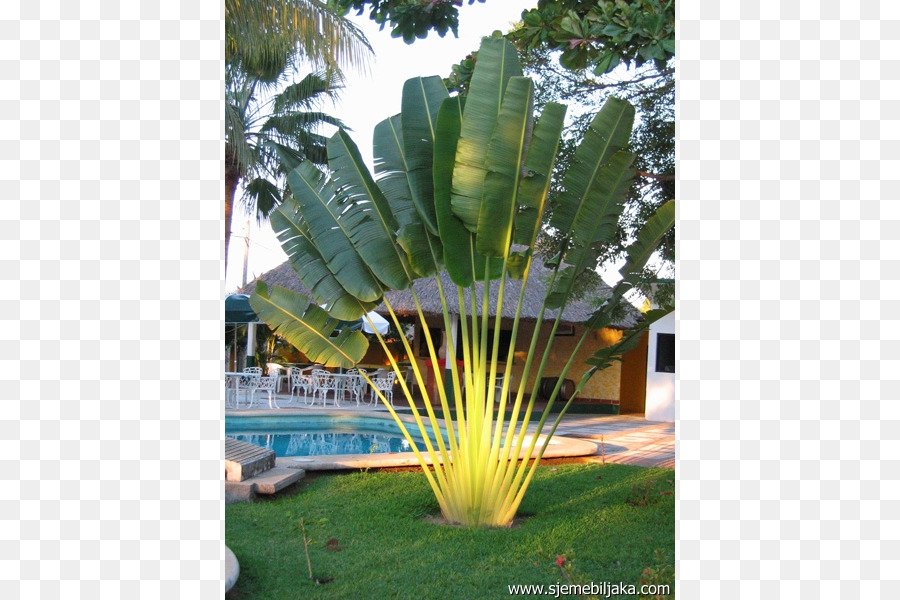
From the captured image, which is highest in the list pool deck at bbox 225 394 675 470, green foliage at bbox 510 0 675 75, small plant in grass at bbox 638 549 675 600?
green foliage at bbox 510 0 675 75

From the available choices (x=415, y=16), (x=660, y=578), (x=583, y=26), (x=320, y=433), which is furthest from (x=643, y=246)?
(x=320, y=433)

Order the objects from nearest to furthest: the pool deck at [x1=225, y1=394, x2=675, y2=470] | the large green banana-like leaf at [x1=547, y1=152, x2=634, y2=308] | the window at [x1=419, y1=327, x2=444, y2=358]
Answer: the large green banana-like leaf at [x1=547, y1=152, x2=634, y2=308]
the pool deck at [x1=225, y1=394, x2=675, y2=470]
the window at [x1=419, y1=327, x2=444, y2=358]

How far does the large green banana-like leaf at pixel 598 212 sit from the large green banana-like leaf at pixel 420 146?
99cm

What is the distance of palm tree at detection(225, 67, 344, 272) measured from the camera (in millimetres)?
14867

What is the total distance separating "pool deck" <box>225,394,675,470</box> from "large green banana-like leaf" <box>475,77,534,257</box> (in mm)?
3633

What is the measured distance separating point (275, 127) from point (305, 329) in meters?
10.3

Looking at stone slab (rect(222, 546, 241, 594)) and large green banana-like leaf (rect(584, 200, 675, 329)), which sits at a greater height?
large green banana-like leaf (rect(584, 200, 675, 329))

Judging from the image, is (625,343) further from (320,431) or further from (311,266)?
(320,431)

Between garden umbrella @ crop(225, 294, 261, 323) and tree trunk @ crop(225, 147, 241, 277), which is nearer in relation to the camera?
garden umbrella @ crop(225, 294, 261, 323)
